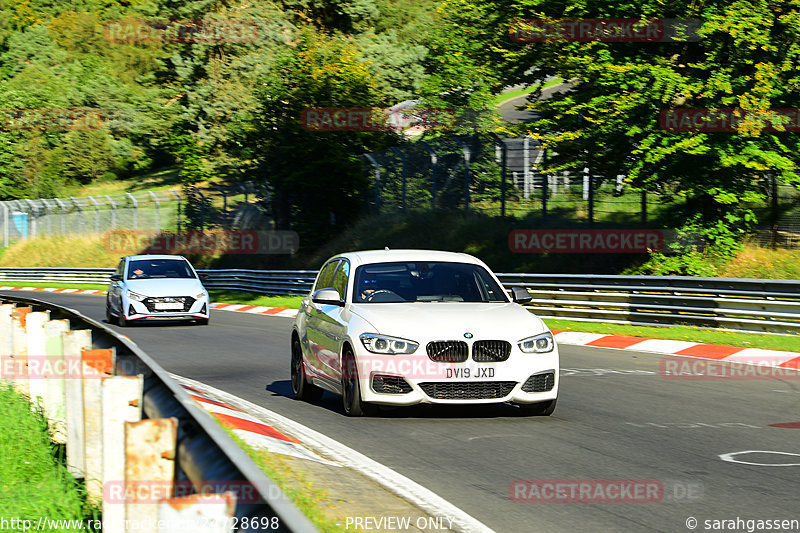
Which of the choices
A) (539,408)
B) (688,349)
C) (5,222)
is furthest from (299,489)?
(5,222)

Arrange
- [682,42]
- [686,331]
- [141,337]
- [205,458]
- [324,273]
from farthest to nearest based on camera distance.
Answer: [682,42] → [141,337] → [686,331] → [324,273] → [205,458]

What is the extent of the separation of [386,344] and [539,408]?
5.47 feet

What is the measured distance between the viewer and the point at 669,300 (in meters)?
20.0

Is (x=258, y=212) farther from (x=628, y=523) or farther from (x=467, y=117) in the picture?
(x=628, y=523)

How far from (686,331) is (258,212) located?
2865 cm

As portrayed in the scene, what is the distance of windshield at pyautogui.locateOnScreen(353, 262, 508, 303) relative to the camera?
425 inches

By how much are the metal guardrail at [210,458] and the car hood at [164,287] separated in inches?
709

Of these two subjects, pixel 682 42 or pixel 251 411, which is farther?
pixel 682 42

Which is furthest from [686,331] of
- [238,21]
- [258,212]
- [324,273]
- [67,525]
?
[238,21]

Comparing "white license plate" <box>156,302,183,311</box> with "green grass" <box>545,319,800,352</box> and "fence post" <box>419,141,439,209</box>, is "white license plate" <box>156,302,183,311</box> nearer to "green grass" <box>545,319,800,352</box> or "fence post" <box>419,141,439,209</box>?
"green grass" <box>545,319,800,352</box>

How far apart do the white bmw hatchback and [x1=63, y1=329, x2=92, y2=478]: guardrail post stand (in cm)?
325

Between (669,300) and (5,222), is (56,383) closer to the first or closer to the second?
(669,300)

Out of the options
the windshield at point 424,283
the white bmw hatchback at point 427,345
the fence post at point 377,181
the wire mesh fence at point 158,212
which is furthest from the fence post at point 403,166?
the white bmw hatchback at point 427,345

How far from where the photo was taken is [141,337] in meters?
20.7
